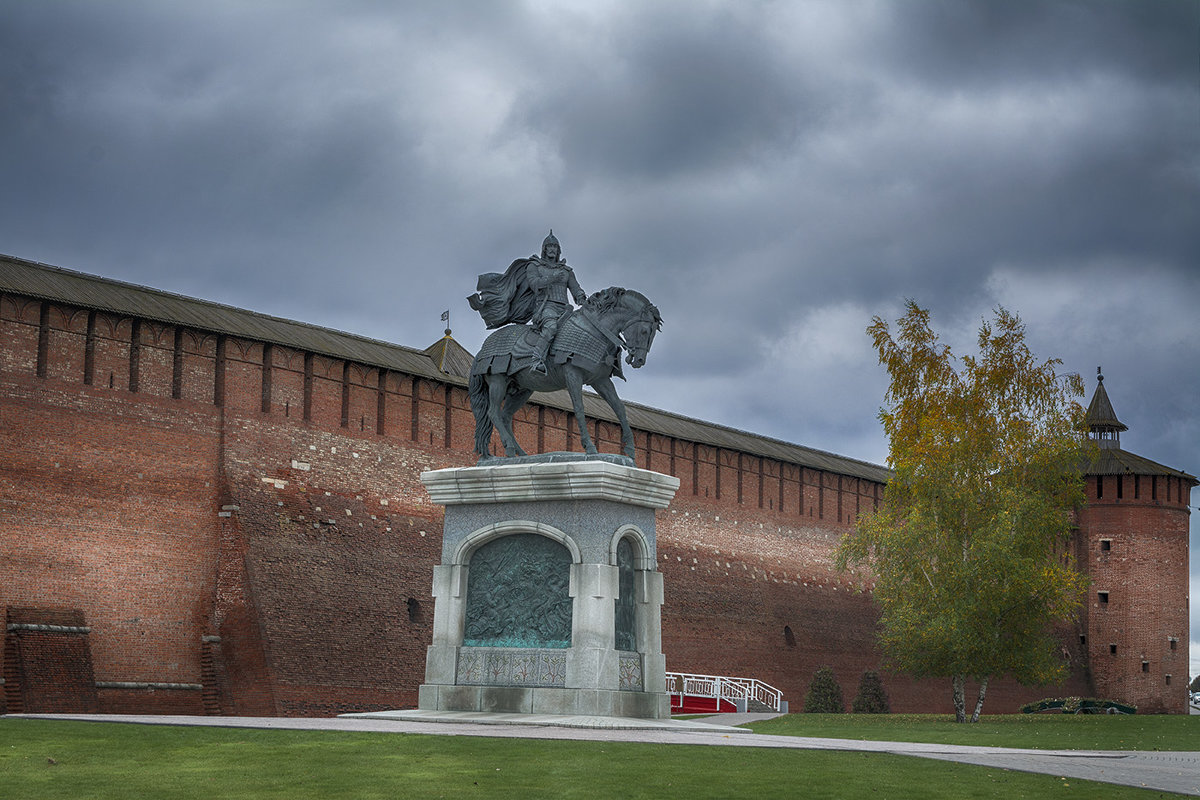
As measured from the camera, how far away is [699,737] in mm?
11141

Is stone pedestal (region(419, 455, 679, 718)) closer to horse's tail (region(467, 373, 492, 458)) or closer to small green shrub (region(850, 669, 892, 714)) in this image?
horse's tail (region(467, 373, 492, 458))

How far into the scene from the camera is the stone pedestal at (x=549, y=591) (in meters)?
12.2

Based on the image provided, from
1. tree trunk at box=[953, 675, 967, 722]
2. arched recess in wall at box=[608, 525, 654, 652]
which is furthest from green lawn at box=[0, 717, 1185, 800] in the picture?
tree trunk at box=[953, 675, 967, 722]

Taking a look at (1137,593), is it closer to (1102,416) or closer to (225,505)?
(1102,416)

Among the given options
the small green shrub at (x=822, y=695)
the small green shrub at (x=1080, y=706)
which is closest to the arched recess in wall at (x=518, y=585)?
the small green shrub at (x=822, y=695)

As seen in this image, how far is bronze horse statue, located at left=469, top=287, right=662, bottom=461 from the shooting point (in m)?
13.5

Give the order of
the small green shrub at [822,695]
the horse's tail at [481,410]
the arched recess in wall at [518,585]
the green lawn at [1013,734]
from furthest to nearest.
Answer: the small green shrub at [822,695] → the green lawn at [1013,734] → the horse's tail at [481,410] → the arched recess in wall at [518,585]

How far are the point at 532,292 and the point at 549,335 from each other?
1.76 feet

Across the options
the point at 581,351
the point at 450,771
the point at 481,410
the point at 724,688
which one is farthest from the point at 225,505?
the point at 450,771

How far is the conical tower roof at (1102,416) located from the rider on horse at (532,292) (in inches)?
1488

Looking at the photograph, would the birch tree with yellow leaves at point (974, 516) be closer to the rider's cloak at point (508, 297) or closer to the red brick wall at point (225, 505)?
the red brick wall at point (225, 505)

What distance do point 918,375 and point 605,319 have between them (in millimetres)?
16327

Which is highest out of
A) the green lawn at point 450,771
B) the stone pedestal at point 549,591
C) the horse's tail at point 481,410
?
the horse's tail at point 481,410

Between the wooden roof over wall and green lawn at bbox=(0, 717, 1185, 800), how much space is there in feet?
49.2
